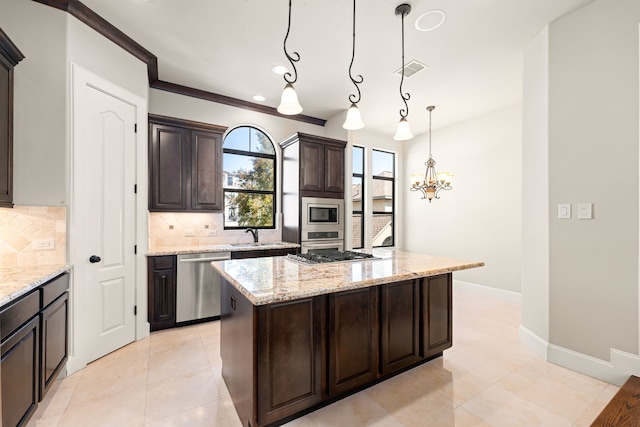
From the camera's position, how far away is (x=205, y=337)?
3.14 meters

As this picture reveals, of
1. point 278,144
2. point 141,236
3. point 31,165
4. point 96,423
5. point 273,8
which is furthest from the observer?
point 278,144

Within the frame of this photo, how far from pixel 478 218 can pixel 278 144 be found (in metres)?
3.62

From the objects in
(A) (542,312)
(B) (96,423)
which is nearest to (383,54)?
(A) (542,312)

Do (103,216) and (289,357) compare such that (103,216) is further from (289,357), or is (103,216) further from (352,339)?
(352,339)

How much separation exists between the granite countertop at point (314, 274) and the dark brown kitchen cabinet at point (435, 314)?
0.21 meters

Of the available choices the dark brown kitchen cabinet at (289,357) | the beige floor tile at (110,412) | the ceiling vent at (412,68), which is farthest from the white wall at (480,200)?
the beige floor tile at (110,412)

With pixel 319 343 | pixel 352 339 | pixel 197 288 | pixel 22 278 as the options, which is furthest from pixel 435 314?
pixel 22 278

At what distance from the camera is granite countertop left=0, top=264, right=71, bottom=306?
154cm

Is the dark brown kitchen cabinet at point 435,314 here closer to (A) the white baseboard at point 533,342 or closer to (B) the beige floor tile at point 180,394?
(A) the white baseboard at point 533,342

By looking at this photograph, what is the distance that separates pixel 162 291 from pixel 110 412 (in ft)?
4.88

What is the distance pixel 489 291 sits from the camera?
15.4 ft

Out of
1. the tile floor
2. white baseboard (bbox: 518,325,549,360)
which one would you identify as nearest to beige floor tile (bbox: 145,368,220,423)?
the tile floor

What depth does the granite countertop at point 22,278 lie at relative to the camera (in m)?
1.54

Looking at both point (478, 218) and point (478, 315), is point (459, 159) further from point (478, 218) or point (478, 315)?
point (478, 315)
